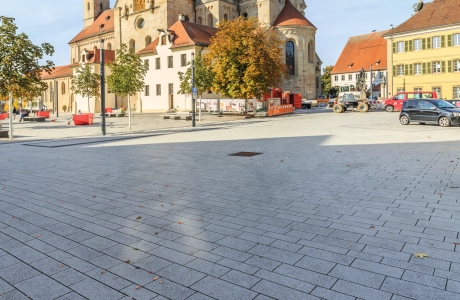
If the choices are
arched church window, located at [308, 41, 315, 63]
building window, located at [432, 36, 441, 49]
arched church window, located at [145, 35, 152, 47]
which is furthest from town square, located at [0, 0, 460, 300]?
arched church window, located at [145, 35, 152, 47]

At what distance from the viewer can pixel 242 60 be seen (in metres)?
36.8

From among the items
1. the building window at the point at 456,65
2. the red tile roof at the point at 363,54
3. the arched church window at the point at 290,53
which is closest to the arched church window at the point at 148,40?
the arched church window at the point at 290,53

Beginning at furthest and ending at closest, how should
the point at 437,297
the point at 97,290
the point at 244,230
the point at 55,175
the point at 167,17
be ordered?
the point at 167,17
the point at 55,175
the point at 244,230
the point at 97,290
the point at 437,297

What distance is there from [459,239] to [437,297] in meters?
1.70

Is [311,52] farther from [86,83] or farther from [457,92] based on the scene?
[86,83]

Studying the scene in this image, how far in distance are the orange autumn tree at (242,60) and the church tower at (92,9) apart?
54.0 metres

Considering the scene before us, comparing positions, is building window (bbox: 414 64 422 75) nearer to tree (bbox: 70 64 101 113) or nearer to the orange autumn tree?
the orange autumn tree

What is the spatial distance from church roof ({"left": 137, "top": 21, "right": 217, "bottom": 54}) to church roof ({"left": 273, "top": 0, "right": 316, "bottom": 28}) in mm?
10105

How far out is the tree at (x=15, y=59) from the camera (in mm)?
24625

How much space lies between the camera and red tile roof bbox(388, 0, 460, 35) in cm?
4639

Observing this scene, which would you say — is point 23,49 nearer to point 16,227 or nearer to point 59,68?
point 16,227

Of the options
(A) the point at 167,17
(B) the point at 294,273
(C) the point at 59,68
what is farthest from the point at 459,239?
(C) the point at 59,68

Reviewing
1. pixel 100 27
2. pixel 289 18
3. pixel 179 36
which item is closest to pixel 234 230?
pixel 179 36

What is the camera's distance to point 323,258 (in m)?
4.14
